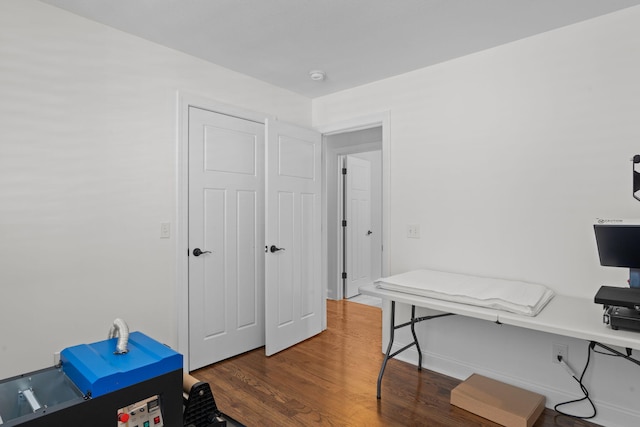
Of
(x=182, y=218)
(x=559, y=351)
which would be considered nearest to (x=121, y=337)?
(x=182, y=218)

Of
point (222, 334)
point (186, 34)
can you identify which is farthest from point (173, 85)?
point (222, 334)

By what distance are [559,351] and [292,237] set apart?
7.02ft

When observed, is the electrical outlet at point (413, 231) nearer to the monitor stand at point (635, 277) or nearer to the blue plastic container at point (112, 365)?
the monitor stand at point (635, 277)

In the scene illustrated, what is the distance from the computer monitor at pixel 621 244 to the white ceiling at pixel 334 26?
1.26 metres

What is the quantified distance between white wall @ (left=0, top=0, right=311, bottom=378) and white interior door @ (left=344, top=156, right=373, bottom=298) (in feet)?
9.18

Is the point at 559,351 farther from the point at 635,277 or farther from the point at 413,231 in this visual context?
the point at 413,231

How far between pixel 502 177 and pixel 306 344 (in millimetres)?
2193

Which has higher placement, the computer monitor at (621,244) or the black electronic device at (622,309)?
the computer monitor at (621,244)

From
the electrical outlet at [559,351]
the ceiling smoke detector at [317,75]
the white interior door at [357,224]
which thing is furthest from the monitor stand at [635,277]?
the white interior door at [357,224]

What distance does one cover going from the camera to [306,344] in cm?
338

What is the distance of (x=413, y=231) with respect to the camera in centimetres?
298

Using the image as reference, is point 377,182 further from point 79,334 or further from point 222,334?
point 79,334

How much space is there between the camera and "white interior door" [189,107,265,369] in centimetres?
279

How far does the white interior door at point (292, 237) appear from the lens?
122 inches
